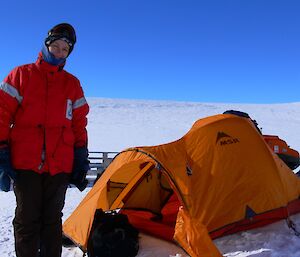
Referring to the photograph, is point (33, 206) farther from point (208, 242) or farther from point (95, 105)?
point (95, 105)

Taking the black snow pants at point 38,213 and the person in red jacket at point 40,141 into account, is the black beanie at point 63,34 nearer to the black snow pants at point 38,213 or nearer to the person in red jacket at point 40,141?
the person in red jacket at point 40,141

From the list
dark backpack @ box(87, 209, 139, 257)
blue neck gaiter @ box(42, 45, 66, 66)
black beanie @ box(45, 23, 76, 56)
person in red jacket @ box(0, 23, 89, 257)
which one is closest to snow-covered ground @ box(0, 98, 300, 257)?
dark backpack @ box(87, 209, 139, 257)

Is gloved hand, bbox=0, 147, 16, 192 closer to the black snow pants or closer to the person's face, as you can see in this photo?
the black snow pants

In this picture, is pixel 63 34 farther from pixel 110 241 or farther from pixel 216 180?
pixel 216 180

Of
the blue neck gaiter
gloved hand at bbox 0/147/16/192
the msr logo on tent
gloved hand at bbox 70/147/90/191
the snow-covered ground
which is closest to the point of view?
gloved hand at bbox 0/147/16/192

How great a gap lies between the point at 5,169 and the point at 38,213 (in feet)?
1.44

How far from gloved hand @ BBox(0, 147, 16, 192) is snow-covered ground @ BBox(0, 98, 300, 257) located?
1931mm

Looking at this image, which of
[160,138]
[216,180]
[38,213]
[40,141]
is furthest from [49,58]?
[160,138]

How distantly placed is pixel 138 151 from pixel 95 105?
1823 inches

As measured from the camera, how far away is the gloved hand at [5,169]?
9.63 ft

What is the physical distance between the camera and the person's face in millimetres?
3143

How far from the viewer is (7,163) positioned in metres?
2.95

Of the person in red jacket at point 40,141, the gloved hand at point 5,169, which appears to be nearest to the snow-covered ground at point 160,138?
the person in red jacket at point 40,141

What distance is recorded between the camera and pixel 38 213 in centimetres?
309
